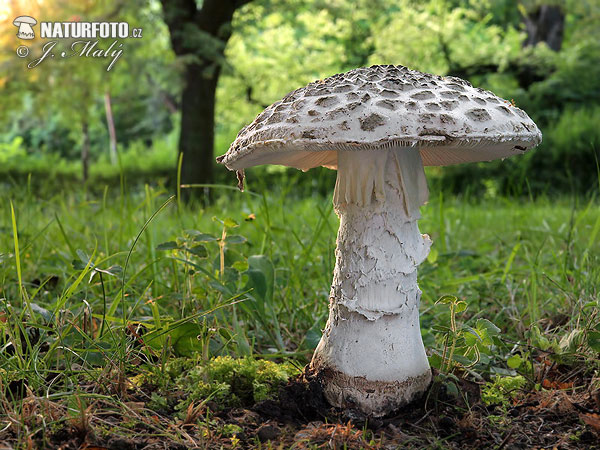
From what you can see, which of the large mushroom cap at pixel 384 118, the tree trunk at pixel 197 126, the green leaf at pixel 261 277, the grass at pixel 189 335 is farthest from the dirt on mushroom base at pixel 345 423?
the tree trunk at pixel 197 126

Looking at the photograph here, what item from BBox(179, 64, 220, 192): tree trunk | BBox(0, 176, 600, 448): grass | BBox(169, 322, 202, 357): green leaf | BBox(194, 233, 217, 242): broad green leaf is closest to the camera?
BBox(0, 176, 600, 448): grass

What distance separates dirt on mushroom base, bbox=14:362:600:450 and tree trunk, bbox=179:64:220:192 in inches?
304

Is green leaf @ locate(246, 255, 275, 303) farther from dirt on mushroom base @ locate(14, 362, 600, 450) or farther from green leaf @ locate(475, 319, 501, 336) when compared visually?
green leaf @ locate(475, 319, 501, 336)

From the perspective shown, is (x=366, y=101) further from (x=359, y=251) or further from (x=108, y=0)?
(x=108, y=0)

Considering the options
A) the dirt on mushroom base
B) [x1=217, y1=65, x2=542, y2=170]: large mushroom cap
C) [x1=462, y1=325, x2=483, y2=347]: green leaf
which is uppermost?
[x1=217, y1=65, x2=542, y2=170]: large mushroom cap

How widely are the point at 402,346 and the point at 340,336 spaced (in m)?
0.25

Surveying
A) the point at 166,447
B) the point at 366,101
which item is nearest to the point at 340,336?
the point at 166,447

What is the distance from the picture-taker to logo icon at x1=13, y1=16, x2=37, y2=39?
7.50 metres

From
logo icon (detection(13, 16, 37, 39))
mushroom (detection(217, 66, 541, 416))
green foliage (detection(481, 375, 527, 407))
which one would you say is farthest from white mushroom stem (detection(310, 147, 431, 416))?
logo icon (detection(13, 16, 37, 39))

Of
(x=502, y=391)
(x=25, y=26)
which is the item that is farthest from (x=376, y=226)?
(x=25, y=26)

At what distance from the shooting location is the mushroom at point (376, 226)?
191cm

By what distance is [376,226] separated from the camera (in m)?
2.15

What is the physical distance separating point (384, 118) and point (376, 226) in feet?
1.76

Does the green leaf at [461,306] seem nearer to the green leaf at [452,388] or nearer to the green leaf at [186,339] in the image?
the green leaf at [452,388]
